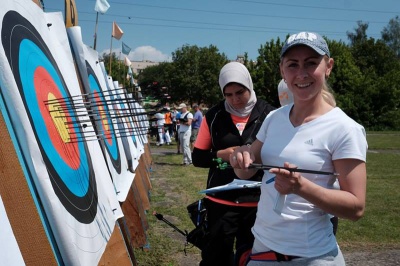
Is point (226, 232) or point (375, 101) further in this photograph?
point (375, 101)

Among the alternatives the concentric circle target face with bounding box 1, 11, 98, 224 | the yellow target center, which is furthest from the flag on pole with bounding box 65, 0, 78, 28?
the yellow target center

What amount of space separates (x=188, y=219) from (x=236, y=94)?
3.39 m

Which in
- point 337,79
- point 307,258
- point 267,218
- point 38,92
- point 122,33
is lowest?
point 337,79

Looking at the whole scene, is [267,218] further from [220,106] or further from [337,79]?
[337,79]

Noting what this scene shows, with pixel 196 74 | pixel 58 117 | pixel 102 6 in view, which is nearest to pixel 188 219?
pixel 102 6

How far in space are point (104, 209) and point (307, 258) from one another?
1165 mm

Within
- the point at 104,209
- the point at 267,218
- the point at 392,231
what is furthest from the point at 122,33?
the point at 267,218

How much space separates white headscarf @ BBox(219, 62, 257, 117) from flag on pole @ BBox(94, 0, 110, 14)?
128 inches

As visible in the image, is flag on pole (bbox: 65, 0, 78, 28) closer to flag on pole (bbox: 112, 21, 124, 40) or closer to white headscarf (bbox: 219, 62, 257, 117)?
white headscarf (bbox: 219, 62, 257, 117)

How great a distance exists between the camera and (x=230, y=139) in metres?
2.93

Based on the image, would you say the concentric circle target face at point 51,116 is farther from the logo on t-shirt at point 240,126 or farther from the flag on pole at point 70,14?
the logo on t-shirt at point 240,126

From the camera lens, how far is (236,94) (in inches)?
115

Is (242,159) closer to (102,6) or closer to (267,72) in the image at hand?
(102,6)

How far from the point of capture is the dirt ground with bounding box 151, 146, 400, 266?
4.32 m
